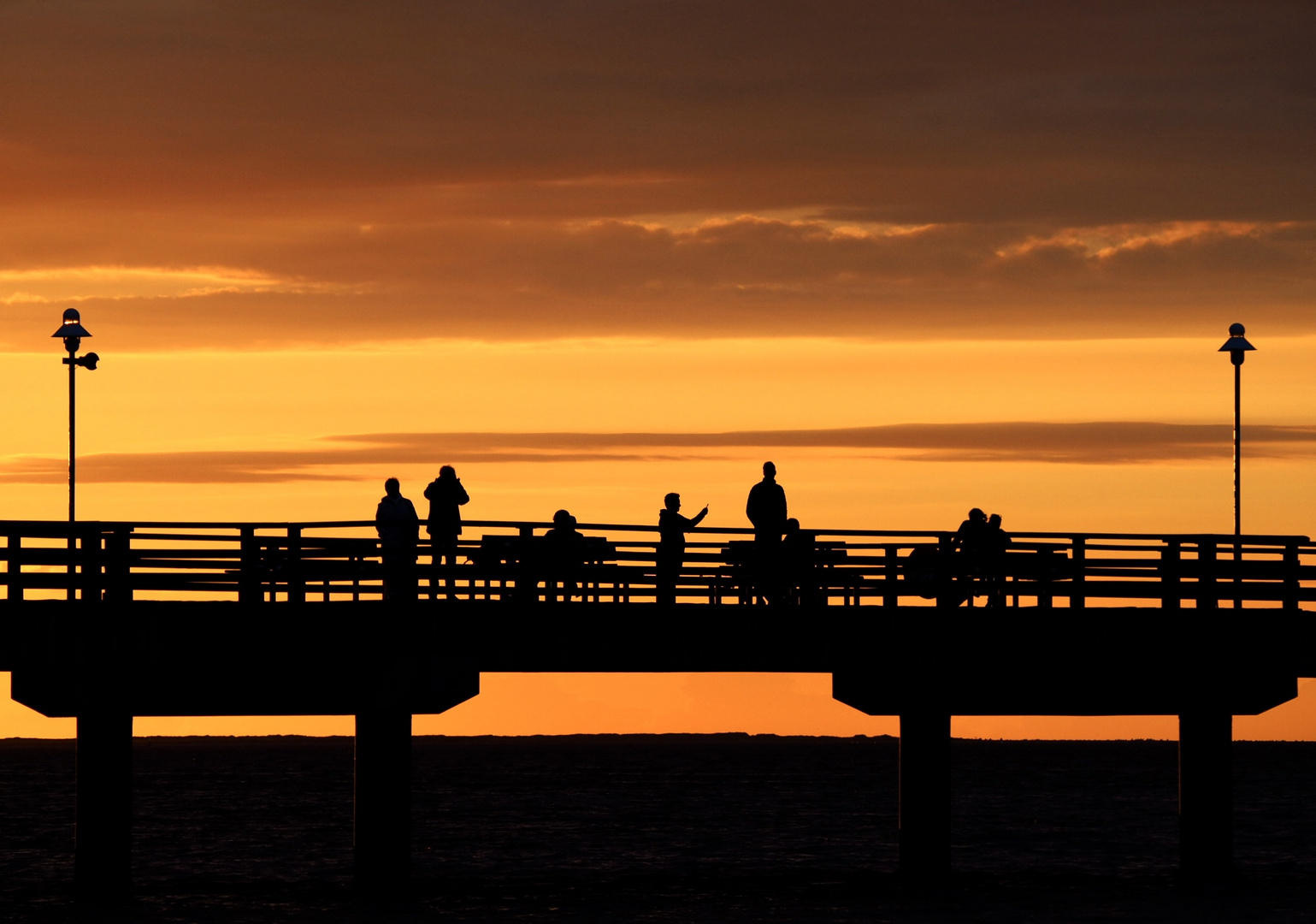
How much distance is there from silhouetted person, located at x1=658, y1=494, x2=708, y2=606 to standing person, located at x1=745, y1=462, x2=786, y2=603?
30.2 inches

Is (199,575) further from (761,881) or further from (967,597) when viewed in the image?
(761,881)

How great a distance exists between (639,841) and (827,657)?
3198 centimetres

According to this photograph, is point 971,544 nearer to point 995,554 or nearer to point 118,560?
point 995,554

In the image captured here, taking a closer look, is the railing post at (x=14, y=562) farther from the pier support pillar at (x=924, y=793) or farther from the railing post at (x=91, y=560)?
the pier support pillar at (x=924, y=793)

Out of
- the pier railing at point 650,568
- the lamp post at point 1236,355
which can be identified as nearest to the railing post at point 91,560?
the pier railing at point 650,568

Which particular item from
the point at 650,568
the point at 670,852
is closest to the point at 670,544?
the point at 650,568

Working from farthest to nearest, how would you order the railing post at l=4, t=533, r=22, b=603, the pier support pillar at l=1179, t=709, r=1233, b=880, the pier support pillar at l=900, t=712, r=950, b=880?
1. the pier support pillar at l=1179, t=709, r=1233, b=880
2. the pier support pillar at l=900, t=712, r=950, b=880
3. the railing post at l=4, t=533, r=22, b=603

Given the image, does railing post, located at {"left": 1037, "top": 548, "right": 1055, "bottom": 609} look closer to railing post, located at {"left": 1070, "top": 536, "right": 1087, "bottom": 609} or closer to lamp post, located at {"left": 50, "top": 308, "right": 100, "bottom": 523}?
railing post, located at {"left": 1070, "top": 536, "right": 1087, "bottom": 609}

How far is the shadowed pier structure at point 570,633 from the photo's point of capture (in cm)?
2580

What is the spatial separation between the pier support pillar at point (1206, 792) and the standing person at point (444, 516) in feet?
34.8

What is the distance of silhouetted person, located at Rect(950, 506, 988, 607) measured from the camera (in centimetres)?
2816

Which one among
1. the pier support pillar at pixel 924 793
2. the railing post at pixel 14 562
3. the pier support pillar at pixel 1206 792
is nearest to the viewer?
the railing post at pixel 14 562

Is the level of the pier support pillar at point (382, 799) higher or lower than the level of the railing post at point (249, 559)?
lower

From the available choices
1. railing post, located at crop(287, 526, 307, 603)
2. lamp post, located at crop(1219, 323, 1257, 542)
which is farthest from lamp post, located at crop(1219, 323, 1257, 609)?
railing post, located at crop(287, 526, 307, 603)
